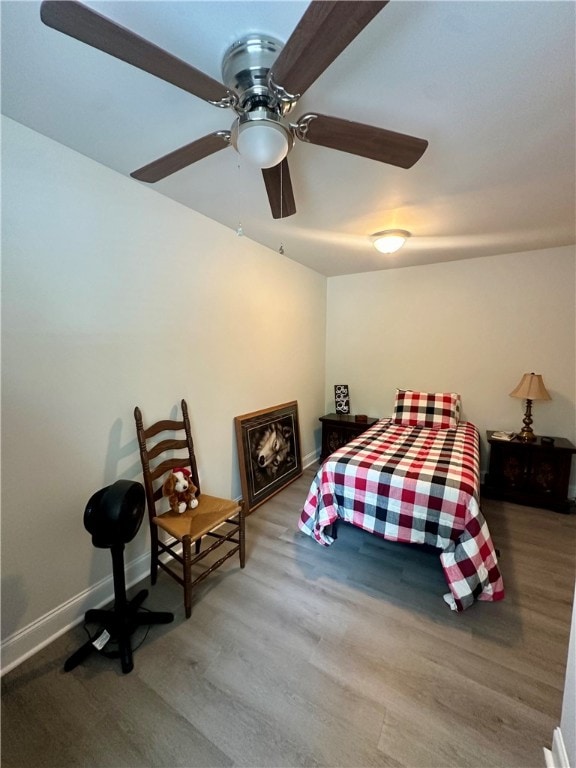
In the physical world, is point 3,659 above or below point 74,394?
below

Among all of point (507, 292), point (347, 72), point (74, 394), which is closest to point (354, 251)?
point (507, 292)

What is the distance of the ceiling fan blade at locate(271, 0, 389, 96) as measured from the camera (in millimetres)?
690

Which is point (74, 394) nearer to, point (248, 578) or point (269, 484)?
point (248, 578)

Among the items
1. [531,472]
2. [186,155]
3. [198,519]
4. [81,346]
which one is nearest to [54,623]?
[198,519]

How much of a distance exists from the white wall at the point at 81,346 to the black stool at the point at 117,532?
0.29 m

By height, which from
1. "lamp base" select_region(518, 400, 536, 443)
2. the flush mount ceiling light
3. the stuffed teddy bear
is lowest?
the stuffed teddy bear

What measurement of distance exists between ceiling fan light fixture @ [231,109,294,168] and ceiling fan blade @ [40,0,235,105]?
0.12 meters

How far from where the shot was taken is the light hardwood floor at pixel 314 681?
1144 millimetres

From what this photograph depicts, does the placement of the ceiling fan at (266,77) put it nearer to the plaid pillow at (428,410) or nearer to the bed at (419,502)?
the bed at (419,502)

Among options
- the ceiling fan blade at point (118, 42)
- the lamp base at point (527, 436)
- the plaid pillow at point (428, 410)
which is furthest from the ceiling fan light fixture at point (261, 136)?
the lamp base at point (527, 436)

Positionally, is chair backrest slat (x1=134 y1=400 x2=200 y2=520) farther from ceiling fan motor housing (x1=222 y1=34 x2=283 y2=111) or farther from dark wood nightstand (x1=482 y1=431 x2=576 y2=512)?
dark wood nightstand (x1=482 y1=431 x2=576 y2=512)

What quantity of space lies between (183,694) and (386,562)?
1.43m

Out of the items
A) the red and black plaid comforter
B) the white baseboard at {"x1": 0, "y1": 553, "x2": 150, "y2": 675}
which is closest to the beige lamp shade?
the red and black plaid comforter

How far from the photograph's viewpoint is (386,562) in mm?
2148
